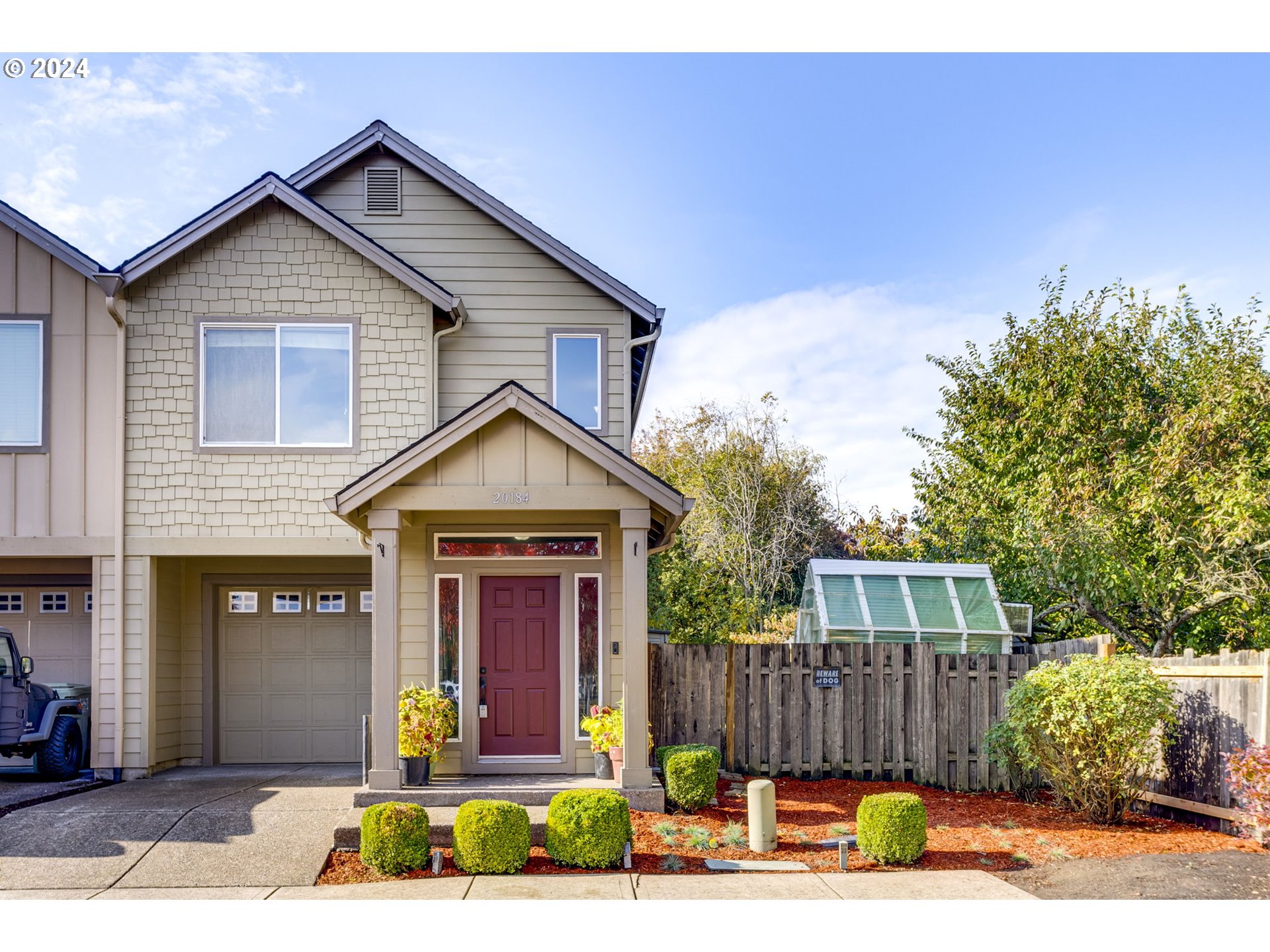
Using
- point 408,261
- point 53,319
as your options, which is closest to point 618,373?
point 408,261

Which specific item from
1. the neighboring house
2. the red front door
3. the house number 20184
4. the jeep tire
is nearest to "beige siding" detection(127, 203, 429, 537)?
the neighboring house

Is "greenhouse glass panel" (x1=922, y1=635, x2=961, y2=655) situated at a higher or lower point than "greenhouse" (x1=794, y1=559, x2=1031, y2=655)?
lower

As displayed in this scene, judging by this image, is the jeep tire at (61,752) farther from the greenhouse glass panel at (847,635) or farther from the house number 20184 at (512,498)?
the greenhouse glass panel at (847,635)

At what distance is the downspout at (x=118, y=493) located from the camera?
12320mm

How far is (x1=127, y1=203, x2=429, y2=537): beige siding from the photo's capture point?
1264 cm

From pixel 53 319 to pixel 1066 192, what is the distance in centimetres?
1583

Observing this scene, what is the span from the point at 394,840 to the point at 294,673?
255 inches

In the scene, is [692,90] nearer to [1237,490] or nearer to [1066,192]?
[1066,192]

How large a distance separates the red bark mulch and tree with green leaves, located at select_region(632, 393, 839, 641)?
1246cm

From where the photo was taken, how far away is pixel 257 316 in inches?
507

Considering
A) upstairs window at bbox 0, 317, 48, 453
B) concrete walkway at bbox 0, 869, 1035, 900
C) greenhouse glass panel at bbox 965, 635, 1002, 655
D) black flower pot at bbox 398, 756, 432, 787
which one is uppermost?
upstairs window at bbox 0, 317, 48, 453

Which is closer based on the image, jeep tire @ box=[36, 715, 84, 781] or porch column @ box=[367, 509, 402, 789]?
porch column @ box=[367, 509, 402, 789]

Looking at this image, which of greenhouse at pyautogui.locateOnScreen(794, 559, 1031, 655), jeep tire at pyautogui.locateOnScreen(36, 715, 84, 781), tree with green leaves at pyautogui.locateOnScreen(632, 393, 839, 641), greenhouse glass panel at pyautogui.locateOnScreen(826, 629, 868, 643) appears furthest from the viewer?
tree with green leaves at pyautogui.locateOnScreen(632, 393, 839, 641)

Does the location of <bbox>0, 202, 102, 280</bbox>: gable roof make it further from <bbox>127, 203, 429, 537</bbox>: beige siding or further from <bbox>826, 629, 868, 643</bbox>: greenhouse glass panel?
Result: <bbox>826, 629, 868, 643</bbox>: greenhouse glass panel
